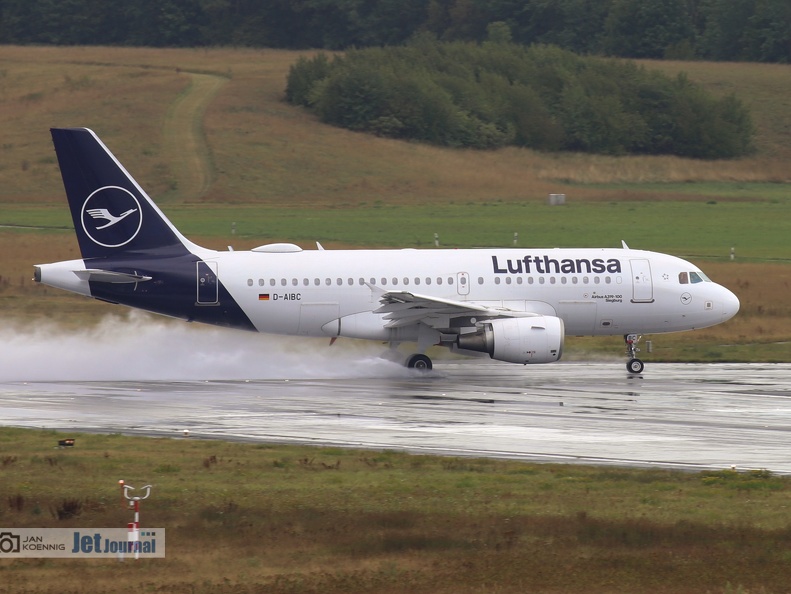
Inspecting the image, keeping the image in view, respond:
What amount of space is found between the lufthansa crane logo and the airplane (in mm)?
29

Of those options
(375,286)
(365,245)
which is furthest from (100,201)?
(365,245)

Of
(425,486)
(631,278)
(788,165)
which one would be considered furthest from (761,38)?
(425,486)

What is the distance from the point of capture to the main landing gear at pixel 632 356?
38.1 meters

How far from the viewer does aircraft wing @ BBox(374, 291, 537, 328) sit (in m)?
37.1

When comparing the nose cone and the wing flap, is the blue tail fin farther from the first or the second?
the nose cone

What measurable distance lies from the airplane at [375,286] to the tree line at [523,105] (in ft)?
253

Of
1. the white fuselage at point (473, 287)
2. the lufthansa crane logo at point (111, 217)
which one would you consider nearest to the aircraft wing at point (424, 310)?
the white fuselage at point (473, 287)

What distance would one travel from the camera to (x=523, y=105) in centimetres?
12231

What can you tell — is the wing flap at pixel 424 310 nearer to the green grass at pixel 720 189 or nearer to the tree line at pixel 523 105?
the green grass at pixel 720 189

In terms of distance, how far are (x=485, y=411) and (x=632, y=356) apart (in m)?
9.66

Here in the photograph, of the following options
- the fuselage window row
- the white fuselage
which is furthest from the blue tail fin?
the fuselage window row

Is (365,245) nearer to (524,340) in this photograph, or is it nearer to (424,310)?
(424,310)

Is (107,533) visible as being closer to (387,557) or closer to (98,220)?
(387,557)

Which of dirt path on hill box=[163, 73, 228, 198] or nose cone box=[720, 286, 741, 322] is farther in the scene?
dirt path on hill box=[163, 73, 228, 198]
